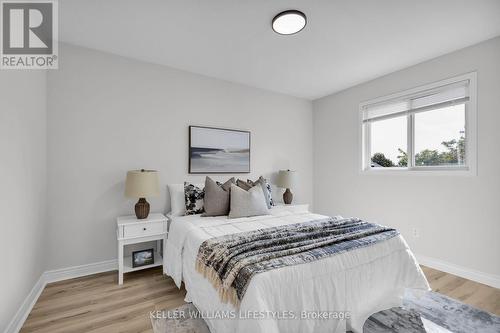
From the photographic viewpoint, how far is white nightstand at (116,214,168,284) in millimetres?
2338

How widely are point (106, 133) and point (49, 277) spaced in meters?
1.62

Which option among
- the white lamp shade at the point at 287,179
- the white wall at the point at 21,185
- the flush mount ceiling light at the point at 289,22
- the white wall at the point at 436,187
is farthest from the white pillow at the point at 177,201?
the white wall at the point at 436,187

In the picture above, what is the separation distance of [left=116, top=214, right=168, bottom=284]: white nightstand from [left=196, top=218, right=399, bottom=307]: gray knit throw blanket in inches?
36.7

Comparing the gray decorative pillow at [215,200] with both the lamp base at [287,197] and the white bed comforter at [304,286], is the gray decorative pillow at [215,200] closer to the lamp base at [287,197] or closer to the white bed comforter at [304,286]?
the white bed comforter at [304,286]

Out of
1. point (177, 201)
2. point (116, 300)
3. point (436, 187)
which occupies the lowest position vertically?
point (116, 300)

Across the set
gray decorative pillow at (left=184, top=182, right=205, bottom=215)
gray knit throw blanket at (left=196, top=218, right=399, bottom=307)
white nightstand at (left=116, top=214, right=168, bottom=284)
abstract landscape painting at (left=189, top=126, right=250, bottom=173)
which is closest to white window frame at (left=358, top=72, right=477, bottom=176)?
gray knit throw blanket at (left=196, top=218, right=399, bottom=307)

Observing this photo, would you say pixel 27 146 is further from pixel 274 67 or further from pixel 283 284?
pixel 274 67

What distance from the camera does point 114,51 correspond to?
8.72ft

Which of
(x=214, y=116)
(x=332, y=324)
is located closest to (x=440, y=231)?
(x=332, y=324)

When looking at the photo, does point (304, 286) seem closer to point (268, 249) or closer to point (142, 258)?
point (268, 249)

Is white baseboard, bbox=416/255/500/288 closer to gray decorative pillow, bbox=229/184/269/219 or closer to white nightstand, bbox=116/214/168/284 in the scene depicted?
gray decorative pillow, bbox=229/184/269/219

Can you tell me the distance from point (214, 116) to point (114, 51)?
1414mm

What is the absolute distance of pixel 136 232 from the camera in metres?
2.42

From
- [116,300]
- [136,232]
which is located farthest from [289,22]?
[116,300]
